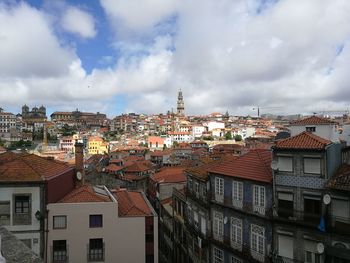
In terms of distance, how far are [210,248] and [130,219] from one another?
697cm

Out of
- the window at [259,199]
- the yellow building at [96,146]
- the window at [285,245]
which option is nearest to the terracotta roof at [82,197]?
the window at [259,199]

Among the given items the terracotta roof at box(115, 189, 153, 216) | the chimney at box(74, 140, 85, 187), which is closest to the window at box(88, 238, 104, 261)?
the terracotta roof at box(115, 189, 153, 216)

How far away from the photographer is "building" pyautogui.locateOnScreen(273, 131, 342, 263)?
20.2m

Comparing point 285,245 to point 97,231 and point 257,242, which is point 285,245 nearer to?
point 257,242

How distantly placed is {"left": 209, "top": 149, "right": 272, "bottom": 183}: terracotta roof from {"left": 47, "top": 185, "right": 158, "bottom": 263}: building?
20.1 feet

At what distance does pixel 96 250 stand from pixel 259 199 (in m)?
11.0

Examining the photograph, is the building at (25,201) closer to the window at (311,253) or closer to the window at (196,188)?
the window at (196,188)

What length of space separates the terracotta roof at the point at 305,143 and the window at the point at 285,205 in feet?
9.37

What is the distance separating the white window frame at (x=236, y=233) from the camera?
80.9 feet

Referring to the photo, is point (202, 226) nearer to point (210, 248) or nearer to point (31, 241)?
point (210, 248)

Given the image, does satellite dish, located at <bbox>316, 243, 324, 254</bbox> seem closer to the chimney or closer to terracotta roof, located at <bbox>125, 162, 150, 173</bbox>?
the chimney

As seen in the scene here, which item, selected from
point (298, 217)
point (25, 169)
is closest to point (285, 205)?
point (298, 217)

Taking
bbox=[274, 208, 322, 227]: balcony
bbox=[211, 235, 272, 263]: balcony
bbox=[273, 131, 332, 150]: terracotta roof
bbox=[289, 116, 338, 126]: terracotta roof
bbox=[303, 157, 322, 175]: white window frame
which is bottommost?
bbox=[211, 235, 272, 263]: balcony

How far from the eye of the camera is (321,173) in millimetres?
20484
